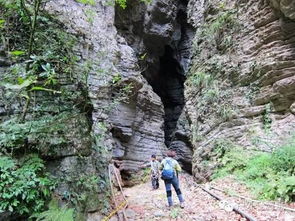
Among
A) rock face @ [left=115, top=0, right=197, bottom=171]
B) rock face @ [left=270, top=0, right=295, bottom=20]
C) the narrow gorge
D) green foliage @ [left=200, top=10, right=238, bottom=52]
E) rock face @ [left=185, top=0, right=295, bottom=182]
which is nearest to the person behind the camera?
the narrow gorge

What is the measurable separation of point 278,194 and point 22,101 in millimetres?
6034

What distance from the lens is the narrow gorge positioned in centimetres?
536

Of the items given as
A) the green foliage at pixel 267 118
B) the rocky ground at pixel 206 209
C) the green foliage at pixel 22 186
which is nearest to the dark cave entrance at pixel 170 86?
the green foliage at pixel 267 118

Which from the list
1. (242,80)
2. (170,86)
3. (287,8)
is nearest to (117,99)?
(242,80)

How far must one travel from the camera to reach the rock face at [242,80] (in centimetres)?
1033

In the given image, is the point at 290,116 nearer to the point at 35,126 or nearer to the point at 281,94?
the point at 281,94

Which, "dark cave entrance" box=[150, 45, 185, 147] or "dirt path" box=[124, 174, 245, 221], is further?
"dark cave entrance" box=[150, 45, 185, 147]

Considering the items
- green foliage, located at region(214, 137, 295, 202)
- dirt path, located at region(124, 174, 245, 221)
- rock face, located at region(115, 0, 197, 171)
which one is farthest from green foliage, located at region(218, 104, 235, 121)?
rock face, located at region(115, 0, 197, 171)

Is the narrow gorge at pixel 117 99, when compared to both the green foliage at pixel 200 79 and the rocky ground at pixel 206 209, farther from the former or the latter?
the rocky ground at pixel 206 209

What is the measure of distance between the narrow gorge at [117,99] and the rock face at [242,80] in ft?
0.15

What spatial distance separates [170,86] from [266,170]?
22905 millimetres

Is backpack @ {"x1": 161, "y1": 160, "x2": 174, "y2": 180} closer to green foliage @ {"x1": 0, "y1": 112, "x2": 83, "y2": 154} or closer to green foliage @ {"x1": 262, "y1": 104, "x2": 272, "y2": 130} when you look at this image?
green foliage @ {"x1": 0, "y1": 112, "x2": 83, "y2": 154}

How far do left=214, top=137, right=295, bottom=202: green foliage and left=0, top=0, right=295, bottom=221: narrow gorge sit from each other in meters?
0.05

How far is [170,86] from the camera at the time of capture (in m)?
31.0
